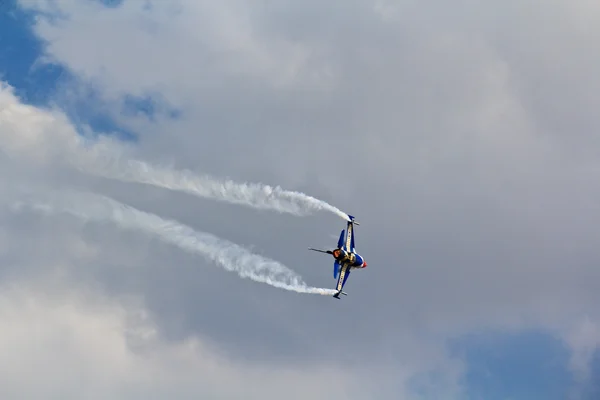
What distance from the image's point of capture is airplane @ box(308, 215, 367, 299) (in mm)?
131125

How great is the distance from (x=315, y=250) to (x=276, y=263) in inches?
218

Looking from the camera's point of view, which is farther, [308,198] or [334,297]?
→ [334,297]

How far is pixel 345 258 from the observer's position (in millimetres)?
131625

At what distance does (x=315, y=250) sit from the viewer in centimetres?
12631

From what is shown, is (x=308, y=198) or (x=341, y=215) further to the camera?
(x=341, y=215)

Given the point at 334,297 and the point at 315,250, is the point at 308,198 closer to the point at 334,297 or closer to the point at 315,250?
the point at 315,250

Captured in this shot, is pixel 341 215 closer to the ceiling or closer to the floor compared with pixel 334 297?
closer to the ceiling

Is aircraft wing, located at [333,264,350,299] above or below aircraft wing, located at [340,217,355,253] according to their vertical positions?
below

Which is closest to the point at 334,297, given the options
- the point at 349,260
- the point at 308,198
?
the point at 349,260

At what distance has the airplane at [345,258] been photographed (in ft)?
430

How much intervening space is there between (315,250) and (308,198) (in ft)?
25.5

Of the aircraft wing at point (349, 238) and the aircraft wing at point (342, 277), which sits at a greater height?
the aircraft wing at point (349, 238)

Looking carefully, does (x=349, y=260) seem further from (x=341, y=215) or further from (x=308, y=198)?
(x=308, y=198)

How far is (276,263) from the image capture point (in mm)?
123938
